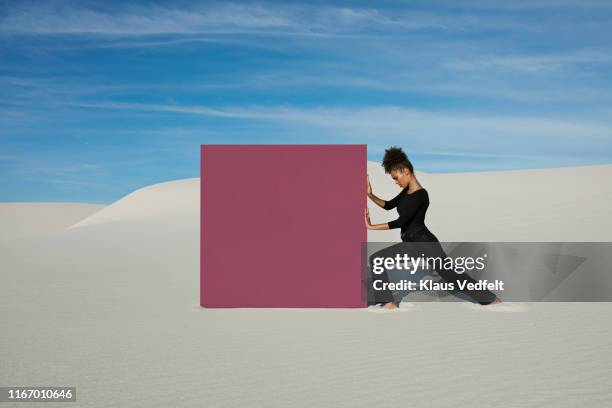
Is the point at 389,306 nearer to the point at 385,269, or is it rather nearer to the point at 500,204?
the point at 385,269

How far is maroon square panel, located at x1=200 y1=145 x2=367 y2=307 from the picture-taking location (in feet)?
26.0

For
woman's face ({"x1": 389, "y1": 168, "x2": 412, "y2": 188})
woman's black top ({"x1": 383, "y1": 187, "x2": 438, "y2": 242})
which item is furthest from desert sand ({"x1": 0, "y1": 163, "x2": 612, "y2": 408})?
woman's face ({"x1": 389, "y1": 168, "x2": 412, "y2": 188})

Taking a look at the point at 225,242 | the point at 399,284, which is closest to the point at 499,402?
the point at 225,242

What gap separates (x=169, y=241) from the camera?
71.8 feet

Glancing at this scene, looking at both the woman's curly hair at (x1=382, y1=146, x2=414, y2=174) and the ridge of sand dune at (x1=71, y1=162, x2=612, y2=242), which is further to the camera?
the ridge of sand dune at (x1=71, y1=162, x2=612, y2=242)

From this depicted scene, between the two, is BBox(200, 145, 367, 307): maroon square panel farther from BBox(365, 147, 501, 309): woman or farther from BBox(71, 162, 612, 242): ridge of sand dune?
BBox(71, 162, 612, 242): ridge of sand dune

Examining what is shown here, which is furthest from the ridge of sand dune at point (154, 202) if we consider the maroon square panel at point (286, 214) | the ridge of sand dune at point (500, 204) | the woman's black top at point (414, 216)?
the woman's black top at point (414, 216)

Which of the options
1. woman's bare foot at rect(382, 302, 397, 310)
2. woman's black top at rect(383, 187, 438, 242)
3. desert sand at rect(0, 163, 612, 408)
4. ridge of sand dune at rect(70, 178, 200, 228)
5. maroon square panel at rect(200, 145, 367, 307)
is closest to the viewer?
desert sand at rect(0, 163, 612, 408)

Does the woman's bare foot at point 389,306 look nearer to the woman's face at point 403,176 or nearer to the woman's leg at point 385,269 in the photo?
the woman's leg at point 385,269

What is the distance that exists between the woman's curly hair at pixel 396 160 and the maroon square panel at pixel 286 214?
29 cm

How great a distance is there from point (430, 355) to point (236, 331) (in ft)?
7.17

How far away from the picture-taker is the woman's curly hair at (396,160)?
304 inches

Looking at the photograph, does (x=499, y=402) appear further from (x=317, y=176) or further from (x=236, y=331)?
(x=317, y=176)

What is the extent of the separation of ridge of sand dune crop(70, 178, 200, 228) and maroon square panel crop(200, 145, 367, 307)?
28.3 metres
